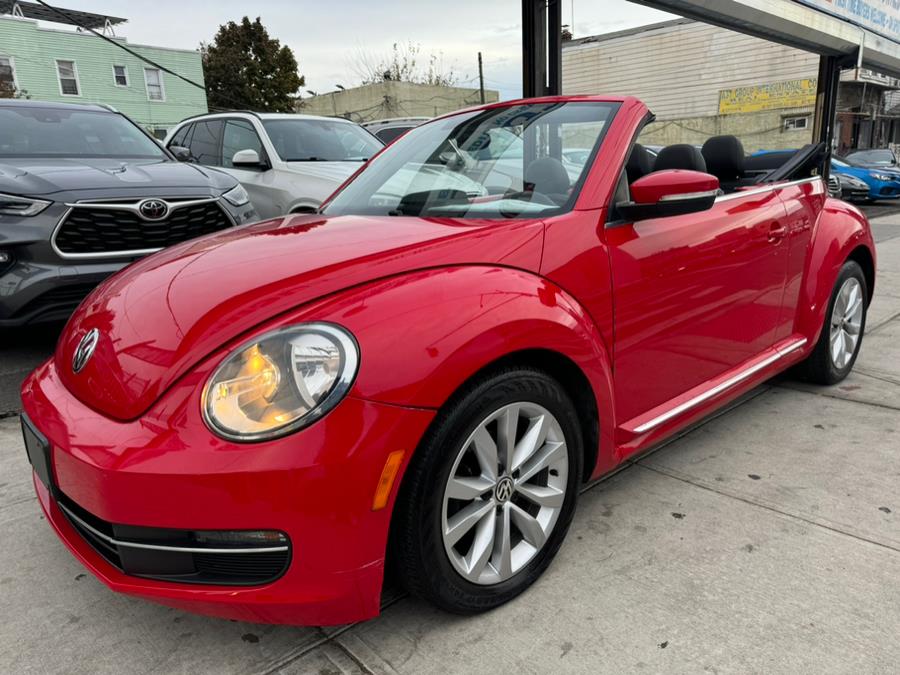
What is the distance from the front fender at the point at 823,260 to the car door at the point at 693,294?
0.32m

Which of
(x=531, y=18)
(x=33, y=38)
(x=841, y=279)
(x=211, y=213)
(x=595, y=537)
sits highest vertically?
(x=33, y=38)

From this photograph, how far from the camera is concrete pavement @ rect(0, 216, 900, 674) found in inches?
68.6

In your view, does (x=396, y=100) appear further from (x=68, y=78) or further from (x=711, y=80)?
(x=711, y=80)

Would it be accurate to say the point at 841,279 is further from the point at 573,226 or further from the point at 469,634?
the point at 469,634

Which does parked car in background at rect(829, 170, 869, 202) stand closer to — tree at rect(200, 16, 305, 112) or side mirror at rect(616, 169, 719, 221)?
side mirror at rect(616, 169, 719, 221)

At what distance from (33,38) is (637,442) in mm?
31557

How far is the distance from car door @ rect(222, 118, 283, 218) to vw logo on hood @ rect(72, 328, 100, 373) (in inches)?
164

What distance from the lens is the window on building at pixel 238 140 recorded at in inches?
255

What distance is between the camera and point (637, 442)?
7.62 ft

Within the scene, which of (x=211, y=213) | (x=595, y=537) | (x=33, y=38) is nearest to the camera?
(x=595, y=537)

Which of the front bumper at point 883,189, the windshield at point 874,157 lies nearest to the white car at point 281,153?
the front bumper at point 883,189

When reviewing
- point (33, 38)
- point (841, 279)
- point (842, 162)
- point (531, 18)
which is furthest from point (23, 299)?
point (33, 38)

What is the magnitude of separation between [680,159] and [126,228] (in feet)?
10.7

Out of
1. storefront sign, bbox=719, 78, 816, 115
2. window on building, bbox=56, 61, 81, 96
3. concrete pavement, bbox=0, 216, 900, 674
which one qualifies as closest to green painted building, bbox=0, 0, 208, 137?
window on building, bbox=56, 61, 81, 96
